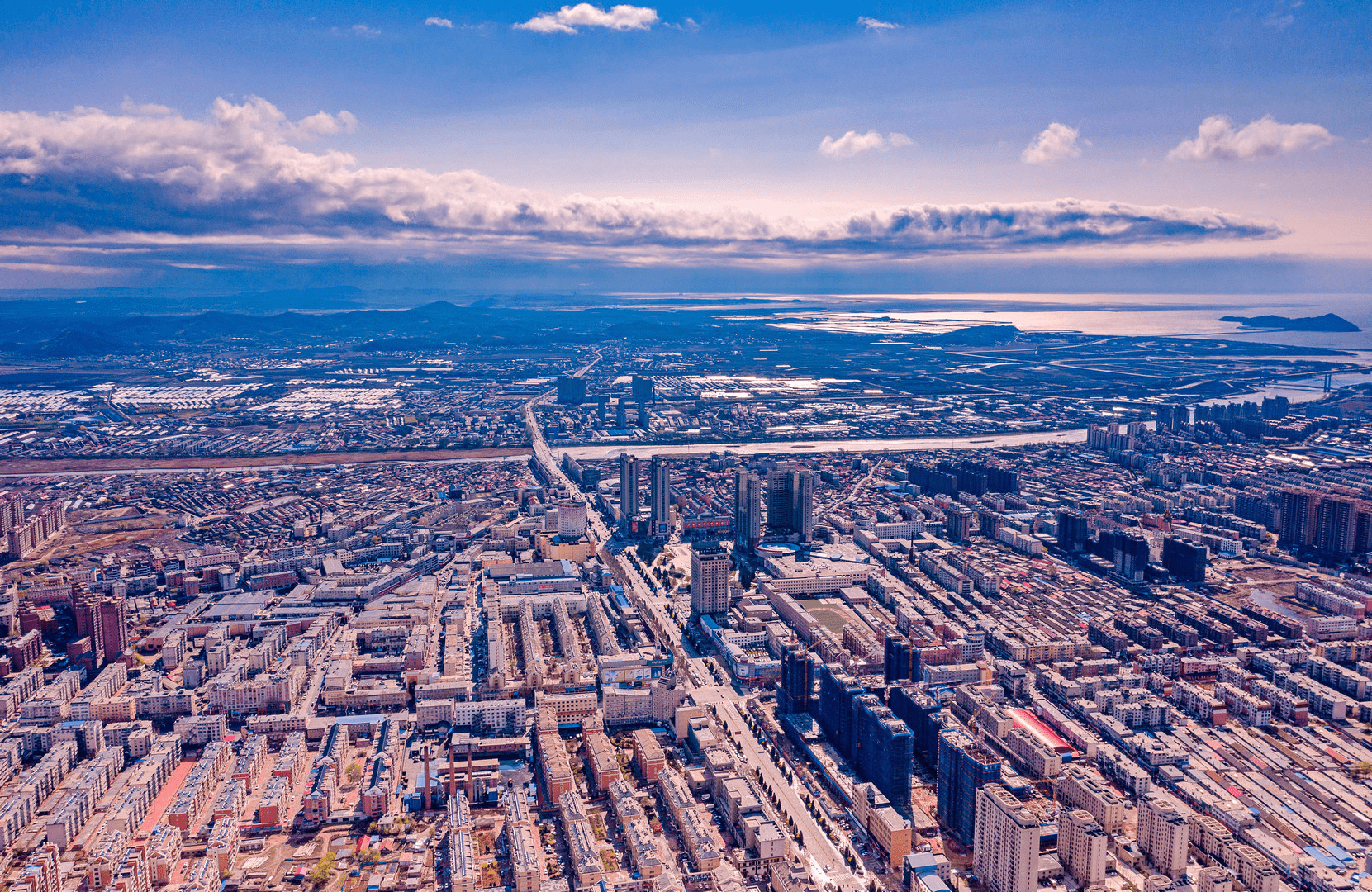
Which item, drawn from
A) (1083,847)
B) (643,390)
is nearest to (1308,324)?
(643,390)

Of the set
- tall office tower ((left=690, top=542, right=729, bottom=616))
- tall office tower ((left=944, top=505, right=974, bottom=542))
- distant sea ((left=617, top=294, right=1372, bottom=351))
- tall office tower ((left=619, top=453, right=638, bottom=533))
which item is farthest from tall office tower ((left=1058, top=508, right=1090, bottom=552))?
distant sea ((left=617, top=294, right=1372, bottom=351))

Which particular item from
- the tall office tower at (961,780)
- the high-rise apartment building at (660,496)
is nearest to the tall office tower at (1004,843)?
the tall office tower at (961,780)

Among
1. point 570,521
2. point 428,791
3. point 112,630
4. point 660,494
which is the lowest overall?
point 428,791

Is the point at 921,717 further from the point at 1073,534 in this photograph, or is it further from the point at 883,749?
the point at 1073,534

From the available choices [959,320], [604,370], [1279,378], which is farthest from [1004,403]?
[959,320]

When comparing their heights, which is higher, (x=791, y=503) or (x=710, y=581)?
(x=791, y=503)

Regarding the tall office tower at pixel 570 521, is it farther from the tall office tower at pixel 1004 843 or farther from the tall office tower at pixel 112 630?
the tall office tower at pixel 1004 843

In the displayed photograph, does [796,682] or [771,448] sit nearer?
[796,682]

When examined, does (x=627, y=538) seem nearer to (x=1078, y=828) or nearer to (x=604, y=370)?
(x=1078, y=828)
